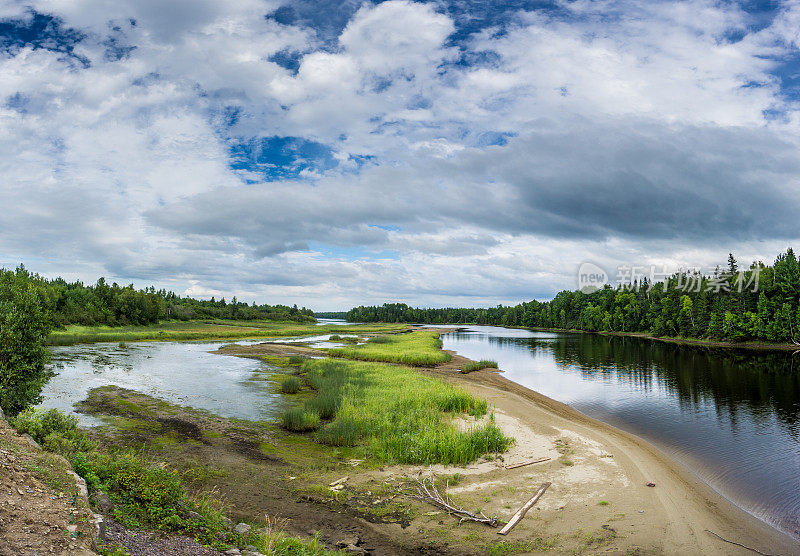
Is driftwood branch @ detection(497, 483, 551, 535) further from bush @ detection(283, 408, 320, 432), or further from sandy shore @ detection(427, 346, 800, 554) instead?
bush @ detection(283, 408, 320, 432)

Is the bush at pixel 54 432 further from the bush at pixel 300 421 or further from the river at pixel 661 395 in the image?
the river at pixel 661 395

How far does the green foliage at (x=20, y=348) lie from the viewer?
17891 millimetres

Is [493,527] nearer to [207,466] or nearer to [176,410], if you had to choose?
[207,466]

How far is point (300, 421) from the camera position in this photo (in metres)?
24.1

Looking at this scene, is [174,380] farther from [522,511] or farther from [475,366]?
[522,511]

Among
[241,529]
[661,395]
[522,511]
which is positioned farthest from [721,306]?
[241,529]

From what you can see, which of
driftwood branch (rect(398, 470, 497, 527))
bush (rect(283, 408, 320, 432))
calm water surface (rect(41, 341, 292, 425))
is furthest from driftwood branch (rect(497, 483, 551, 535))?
calm water surface (rect(41, 341, 292, 425))

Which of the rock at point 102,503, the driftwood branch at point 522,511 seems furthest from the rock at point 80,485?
the driftwood branch at point 522,511

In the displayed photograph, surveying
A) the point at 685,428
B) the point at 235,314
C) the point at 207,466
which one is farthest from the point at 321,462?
the point at 235,314

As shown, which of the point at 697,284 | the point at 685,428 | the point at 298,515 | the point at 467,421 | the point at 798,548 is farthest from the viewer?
the point at 697,284

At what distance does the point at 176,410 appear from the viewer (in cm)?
2738

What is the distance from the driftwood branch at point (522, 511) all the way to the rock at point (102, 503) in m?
10.1

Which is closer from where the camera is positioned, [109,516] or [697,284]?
[109,516]

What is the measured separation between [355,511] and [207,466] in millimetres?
7329
